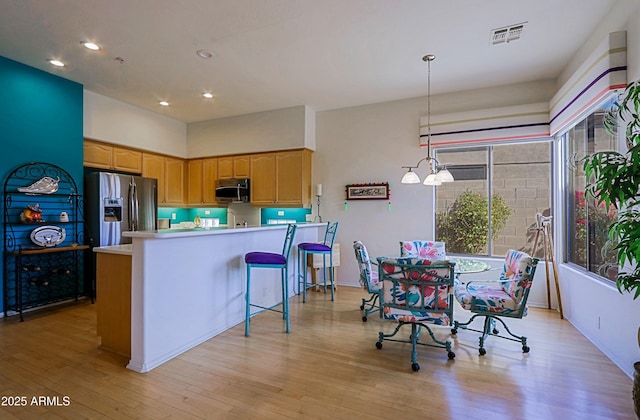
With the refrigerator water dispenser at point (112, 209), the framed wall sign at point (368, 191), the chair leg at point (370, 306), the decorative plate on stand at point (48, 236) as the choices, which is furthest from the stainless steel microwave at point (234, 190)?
the chair leg at point (370, 306)

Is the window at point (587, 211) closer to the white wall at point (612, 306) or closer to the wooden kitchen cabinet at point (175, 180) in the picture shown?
the white wall at point (612, 306)

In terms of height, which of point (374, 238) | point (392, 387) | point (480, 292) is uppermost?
point (374, 238)

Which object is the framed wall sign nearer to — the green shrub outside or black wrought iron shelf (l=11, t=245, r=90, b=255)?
the green shrub outside

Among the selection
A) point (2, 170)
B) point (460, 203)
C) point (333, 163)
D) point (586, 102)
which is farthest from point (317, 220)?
point (2, 170)

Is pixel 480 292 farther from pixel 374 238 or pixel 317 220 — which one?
pixel 317 220

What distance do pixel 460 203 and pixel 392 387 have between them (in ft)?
10.7

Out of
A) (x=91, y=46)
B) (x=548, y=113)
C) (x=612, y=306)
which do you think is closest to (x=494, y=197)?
(x=548, y=113)

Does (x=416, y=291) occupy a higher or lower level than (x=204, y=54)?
lower

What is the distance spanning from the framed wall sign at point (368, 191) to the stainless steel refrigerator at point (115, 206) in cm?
330

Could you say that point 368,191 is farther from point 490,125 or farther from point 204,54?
point 204,54

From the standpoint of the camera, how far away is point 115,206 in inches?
174

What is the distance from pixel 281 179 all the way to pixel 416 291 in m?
3.39

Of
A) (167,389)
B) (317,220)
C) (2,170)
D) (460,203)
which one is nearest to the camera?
(167,389)

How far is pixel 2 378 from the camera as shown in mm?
2260
